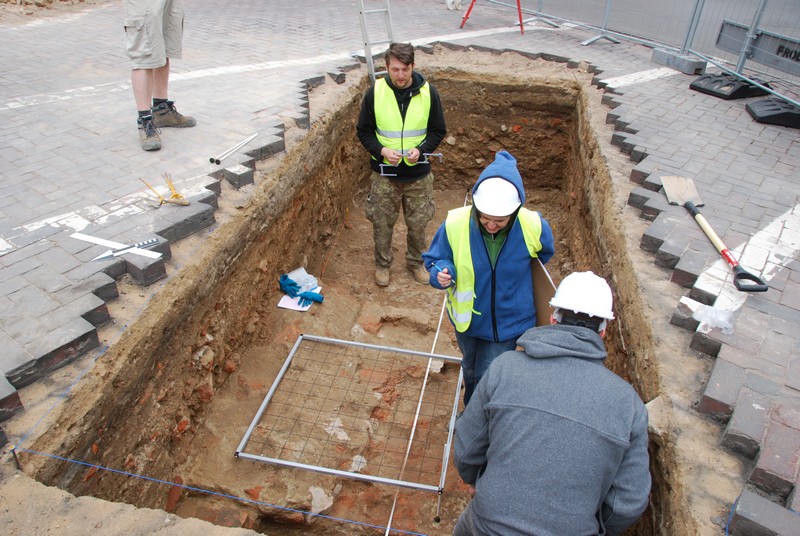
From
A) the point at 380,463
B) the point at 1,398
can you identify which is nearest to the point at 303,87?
the point at 380,463

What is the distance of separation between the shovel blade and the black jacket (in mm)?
1970

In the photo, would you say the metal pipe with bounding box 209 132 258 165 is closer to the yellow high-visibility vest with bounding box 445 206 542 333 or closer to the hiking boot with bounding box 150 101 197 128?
the hiking boot with bounding box 150 101 197 128

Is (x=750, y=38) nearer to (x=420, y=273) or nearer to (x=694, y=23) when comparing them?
(x=694, y=23)

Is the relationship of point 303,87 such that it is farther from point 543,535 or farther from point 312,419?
point 543,535

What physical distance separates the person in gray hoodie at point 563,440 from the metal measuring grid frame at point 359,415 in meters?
1.68

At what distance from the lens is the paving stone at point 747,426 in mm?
2574

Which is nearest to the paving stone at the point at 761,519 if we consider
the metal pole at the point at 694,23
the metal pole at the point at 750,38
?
the metal pole at the point at 750,38

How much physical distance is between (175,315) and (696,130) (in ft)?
18.0

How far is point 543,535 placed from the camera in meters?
2.03

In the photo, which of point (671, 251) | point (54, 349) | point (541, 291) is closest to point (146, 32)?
point (54, 349)

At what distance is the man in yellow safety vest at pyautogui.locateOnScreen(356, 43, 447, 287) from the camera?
4992mm

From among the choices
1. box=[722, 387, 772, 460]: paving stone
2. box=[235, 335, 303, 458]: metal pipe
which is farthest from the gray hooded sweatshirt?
box=[235, 335, 303, 458]: metal pipe

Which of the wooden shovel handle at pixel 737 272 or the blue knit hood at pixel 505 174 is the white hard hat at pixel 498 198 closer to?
the blue knit hood at pixel 505 174

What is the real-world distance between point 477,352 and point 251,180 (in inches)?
98.2
